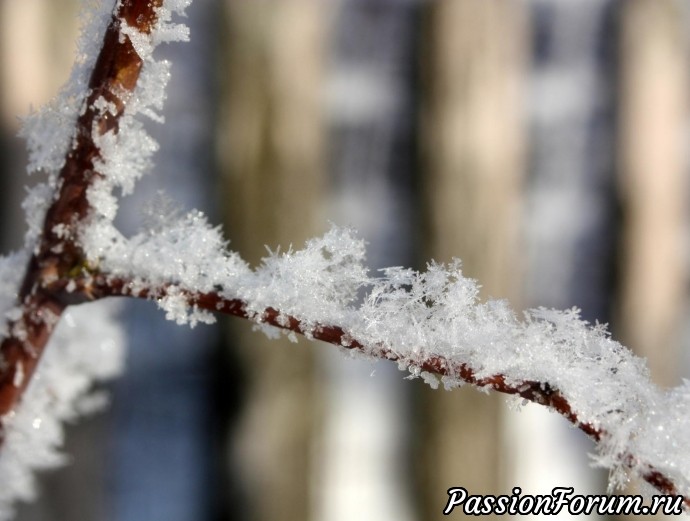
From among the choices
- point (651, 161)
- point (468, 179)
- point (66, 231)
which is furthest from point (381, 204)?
point (66, 231)

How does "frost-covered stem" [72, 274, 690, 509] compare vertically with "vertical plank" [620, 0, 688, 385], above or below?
below

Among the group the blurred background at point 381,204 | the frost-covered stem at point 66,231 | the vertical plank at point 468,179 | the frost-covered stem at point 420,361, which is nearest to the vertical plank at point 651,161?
the blurred background at point 381,204

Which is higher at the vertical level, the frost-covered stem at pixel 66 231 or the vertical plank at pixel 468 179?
the vertical plank at pixel 468 179

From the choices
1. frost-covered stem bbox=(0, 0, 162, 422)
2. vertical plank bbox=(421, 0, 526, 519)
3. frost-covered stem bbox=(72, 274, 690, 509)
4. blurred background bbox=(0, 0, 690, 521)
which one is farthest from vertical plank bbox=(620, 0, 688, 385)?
frost-covered stem bbox=(0, 0, 162, 422)

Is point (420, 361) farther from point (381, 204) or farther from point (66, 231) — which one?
point (381, 204)

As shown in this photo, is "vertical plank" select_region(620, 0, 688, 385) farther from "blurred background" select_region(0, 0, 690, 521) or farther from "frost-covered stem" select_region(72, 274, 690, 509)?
"frost-covered stem" select_region(72, 274, 690, 509)

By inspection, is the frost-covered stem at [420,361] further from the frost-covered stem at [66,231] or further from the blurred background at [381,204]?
the blurred background at [381,204]

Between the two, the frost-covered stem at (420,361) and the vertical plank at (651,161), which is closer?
the frost-covered stem at (420,361)
